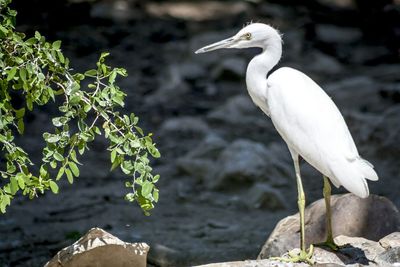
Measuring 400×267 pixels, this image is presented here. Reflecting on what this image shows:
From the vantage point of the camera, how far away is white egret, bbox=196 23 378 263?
411 cm

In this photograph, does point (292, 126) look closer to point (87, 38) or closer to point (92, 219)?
point (92, 219)

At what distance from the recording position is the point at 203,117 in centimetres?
881

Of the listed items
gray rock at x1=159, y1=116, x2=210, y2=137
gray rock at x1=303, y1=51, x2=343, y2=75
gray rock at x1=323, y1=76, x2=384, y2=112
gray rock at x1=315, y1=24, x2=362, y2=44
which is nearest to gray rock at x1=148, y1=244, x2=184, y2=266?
gray rock at x1=159, y1=116, x2=210, y2=137

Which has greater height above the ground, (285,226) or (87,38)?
(87,38)

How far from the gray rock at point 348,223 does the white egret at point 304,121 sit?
64 cm

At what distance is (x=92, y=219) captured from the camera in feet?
22.8

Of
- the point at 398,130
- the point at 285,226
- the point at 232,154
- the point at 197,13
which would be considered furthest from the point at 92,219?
the point at 197,13

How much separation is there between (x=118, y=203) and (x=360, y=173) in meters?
3.53

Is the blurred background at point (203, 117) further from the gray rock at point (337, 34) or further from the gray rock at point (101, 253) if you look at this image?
the gray rock at point (101, 253)

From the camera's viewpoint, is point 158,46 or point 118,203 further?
point 158,46

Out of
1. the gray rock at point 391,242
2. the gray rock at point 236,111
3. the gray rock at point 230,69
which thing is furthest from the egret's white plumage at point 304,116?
the gray rock at point 230,69

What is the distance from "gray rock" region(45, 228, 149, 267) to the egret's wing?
0.94 metres

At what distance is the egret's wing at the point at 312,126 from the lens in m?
4.12

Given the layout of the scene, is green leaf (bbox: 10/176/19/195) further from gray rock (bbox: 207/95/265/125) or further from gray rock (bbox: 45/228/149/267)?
gray rock (bbox: 207/95/265/125)
